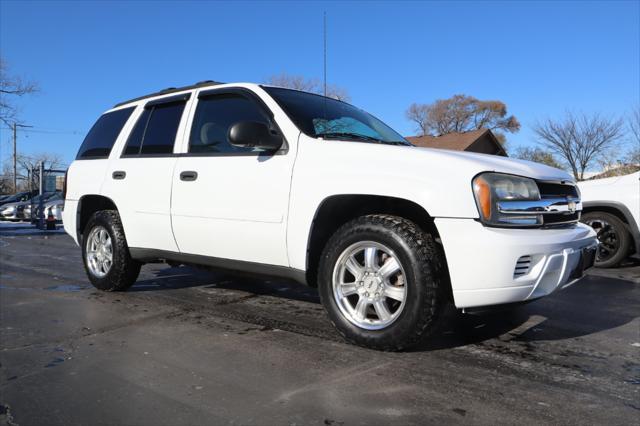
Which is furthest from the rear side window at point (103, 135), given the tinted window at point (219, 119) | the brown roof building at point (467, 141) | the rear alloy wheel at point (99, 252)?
the brown roof building at point (467, 141)

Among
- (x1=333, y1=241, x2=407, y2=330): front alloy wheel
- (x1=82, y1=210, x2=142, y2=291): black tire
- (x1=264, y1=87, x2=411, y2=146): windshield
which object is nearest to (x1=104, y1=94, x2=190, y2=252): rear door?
(x1=82, y1=210, x2=142, y2=291): black tire

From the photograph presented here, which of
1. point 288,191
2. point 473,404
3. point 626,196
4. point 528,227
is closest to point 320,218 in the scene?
point 288,191

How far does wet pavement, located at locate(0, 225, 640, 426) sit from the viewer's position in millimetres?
2373

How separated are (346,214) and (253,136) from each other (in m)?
0.84

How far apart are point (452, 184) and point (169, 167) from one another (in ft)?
8.25

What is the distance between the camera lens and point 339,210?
138 inches

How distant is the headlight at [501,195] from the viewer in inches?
112

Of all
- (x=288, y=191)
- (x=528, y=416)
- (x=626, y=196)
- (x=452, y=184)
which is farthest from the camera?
(x=626, y=196)

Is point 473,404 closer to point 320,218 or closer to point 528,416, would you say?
point 528,416

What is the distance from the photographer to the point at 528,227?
9.86ft

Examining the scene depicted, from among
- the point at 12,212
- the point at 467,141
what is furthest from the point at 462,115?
the point at 12,212

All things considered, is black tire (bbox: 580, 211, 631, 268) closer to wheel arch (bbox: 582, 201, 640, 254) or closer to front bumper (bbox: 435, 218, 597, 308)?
wheel arch (bbox: 582, 201, 640, 254)

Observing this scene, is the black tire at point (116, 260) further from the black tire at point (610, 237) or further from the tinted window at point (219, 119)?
the black tire at point (610, 237)

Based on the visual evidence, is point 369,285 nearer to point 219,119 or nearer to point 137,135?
point 219,119
